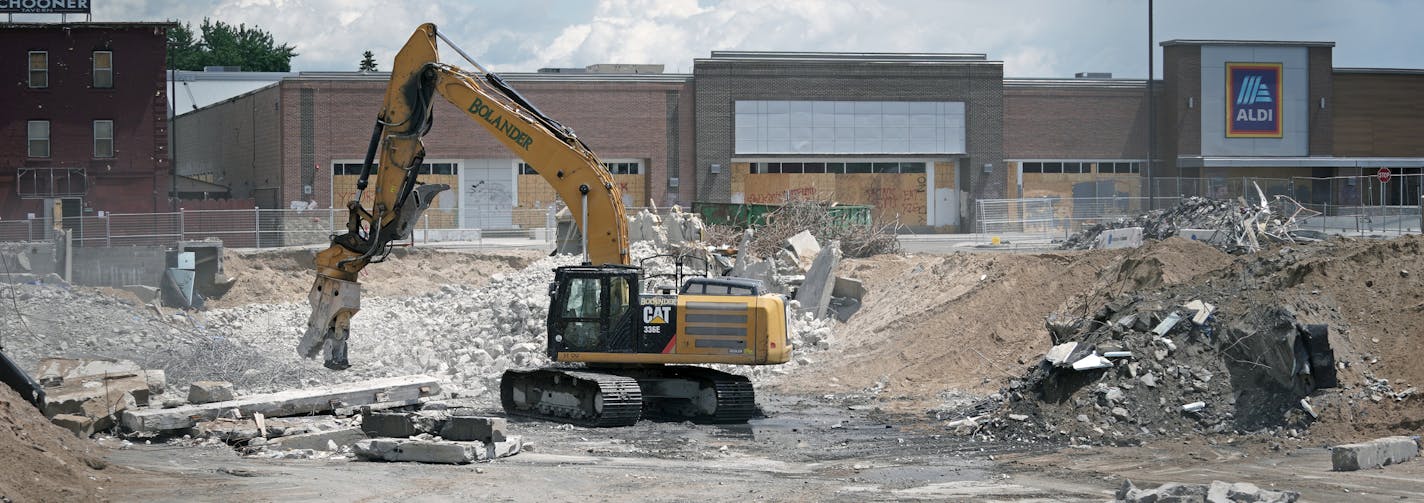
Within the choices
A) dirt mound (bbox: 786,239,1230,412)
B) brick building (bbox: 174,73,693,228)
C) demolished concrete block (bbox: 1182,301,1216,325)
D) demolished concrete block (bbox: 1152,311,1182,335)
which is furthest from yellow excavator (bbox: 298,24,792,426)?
brick building (bbox: 174,73,693,228)

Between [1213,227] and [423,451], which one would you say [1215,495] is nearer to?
[423,451]

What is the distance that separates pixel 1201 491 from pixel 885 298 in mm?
16212

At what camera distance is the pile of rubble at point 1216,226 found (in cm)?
2711

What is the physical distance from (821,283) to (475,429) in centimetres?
1326

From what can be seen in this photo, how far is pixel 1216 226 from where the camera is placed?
30.2 metres

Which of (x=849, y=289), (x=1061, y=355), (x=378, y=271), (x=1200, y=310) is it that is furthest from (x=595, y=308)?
(x=378, y=271)

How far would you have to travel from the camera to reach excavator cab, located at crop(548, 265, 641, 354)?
1752cm

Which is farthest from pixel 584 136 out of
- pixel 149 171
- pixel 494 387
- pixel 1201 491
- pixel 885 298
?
pixel 1201 491

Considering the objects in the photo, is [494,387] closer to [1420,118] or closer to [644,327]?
[644,327]

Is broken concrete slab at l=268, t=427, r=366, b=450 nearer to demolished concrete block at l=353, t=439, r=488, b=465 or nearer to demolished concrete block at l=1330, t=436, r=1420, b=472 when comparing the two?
demolished concrete block at l=353, t=439, r=488, b=465

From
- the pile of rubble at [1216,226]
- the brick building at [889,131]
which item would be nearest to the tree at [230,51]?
the brick building at [889,131]

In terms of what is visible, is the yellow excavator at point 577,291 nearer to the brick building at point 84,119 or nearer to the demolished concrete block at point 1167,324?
the demolished concrete block at point 1167,324

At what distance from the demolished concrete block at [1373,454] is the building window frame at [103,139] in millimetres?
41695

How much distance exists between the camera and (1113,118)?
54.4 metres
